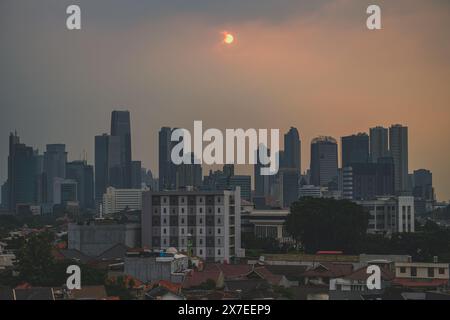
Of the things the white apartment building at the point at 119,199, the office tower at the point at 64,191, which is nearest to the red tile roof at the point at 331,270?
the white apartment building at the point at 119,199

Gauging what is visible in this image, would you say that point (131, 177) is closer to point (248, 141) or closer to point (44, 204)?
point (44, 204)

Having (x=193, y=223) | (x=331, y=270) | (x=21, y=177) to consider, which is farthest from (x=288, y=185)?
(x=331, y=270)

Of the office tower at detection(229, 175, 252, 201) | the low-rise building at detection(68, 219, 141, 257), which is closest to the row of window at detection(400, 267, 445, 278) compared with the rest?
the low-rise building at detection(68, 219, 141, 257)

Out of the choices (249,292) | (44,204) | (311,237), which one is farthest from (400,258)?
(44,204)

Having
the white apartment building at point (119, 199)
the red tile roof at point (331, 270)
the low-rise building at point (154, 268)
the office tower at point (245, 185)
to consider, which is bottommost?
the red tile roof at point (331, 270)

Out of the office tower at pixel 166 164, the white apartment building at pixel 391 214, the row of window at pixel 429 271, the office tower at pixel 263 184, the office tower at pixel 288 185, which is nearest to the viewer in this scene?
the row of window at pixel 429 271

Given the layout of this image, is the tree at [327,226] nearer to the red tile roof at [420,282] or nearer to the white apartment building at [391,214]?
the red tile roof at [420,282]

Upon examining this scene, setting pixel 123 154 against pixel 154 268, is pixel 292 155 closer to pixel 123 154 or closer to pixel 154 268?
pixel 123 154
